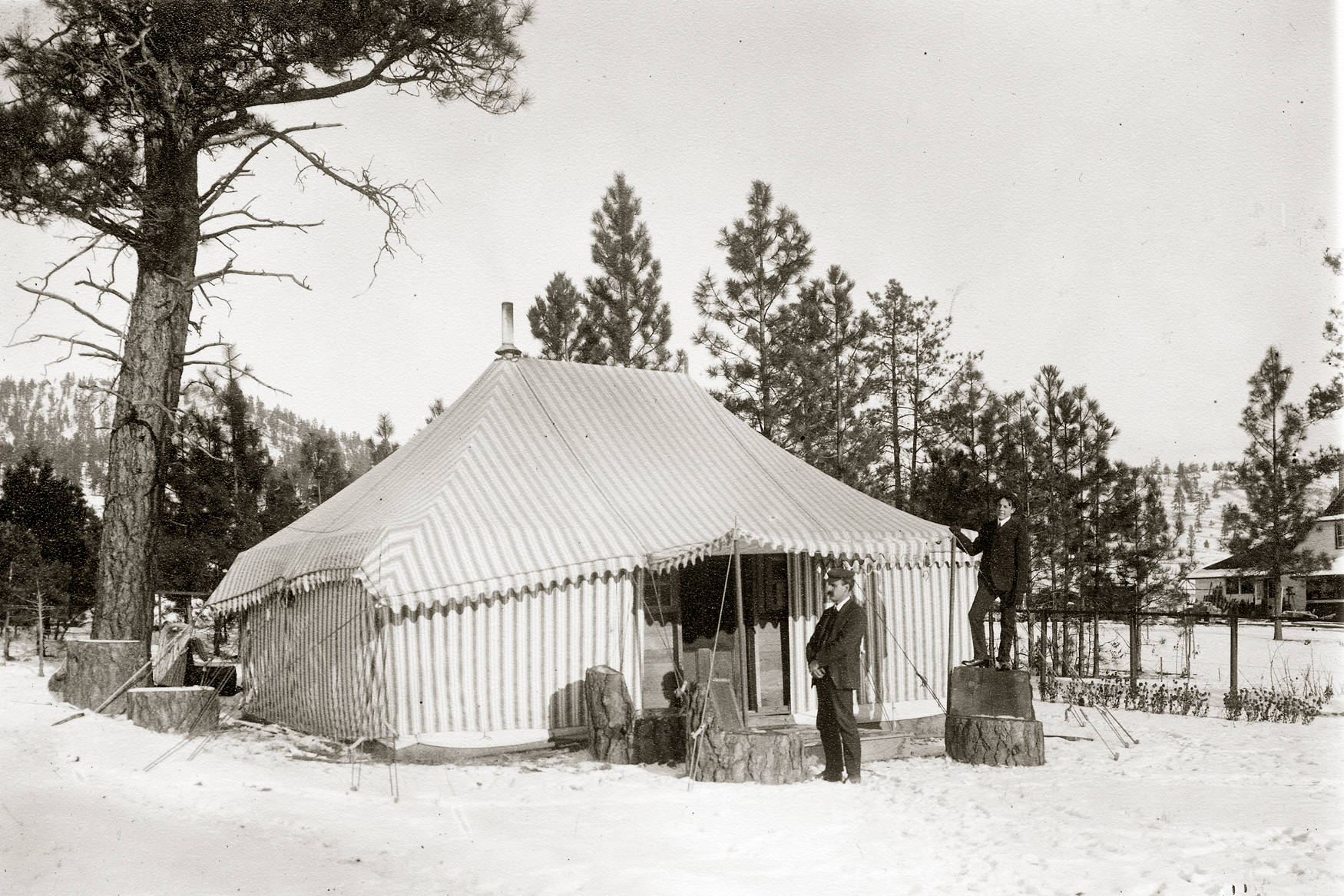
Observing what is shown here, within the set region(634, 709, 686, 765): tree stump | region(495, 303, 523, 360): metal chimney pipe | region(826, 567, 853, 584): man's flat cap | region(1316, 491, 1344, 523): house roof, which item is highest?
region(495, 303, 523, 360): metal chimney pipe

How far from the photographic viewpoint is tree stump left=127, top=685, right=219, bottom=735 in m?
8.63

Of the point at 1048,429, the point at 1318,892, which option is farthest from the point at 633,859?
the point at 1048,429

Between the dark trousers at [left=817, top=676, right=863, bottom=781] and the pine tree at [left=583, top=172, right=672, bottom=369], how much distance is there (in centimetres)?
1854

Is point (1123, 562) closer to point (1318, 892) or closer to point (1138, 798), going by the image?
point (1138, 798)

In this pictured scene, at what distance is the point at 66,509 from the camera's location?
22.2 metres

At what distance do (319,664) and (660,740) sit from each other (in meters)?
3.33

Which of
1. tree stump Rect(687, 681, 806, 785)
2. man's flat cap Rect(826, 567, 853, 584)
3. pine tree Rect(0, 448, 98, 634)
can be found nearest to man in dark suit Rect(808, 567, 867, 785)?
man's flat cap Rect(826, 567, 853, 584)

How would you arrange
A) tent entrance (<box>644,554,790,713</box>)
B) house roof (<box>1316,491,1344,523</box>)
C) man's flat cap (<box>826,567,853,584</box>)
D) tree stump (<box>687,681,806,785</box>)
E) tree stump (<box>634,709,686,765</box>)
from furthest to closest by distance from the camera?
house roof (<box>1316,491,1344,523</box>) < tent entrance (<box>644,554,790,713</box>) < tree stump (<box>634,709,686,765</box>) < man's flat cap (<box>826,567,853,584</box>) < tree stump (<box>687,681,806,785</box>)

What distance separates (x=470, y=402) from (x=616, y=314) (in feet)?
49.4

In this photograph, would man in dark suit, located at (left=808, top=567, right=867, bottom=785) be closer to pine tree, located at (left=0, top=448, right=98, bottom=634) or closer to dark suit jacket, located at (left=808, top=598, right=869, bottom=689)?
dark suit jacket, located at (left=808, top=598, right=869, bottom=689)

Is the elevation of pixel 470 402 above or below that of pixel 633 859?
above

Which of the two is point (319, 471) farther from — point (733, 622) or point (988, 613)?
point (988, 613)

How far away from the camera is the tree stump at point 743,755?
24.0 ft

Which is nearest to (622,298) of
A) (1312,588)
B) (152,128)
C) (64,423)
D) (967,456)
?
(967,456)
